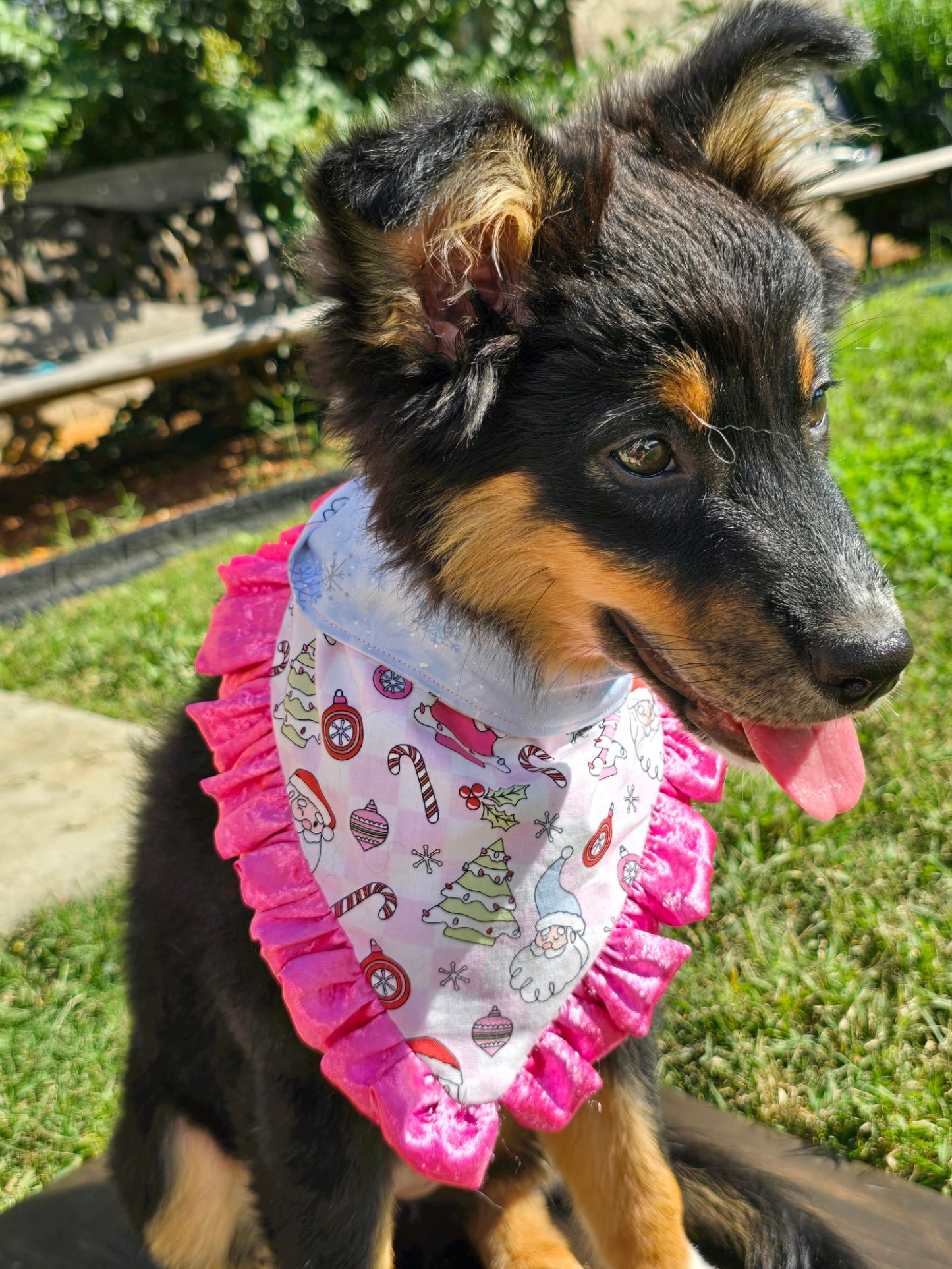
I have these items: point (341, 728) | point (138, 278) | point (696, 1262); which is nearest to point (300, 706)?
point (341, 728)

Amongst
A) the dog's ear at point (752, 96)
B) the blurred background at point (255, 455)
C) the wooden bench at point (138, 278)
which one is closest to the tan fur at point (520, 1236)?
the blurred background at point (255, 455)

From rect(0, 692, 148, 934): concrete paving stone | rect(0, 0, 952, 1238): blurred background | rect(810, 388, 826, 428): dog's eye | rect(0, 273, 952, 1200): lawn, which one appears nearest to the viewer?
rect(810, 388, 826, 428): dog's eye

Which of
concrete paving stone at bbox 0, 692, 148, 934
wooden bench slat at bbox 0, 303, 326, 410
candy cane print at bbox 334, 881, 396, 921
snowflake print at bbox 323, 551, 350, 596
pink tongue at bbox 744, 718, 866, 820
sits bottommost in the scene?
concrete paving stone at bbox 0, 692, 148, 934

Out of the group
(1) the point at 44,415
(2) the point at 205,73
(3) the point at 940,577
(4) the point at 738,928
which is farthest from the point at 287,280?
(4) the point at 738,928

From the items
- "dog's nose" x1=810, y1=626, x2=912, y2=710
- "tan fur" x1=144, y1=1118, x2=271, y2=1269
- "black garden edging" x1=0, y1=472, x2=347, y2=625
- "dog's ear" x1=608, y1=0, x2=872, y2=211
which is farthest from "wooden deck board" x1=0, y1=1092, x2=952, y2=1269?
"black garden edging" x1=0, y1=472, x2=347, y2=625

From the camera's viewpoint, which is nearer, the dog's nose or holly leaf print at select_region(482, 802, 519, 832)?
the dog's nose

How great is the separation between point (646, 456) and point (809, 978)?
5.49 ft

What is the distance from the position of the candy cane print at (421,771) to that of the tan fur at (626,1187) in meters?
0.72

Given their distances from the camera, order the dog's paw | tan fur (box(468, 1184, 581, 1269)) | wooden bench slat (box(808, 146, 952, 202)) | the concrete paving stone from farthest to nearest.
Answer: wooden bench slat (box(808, 146, 952, 202)), the concrete paving stone, tan fur (box(468, 1184, 581, 1269)), the dog's paw

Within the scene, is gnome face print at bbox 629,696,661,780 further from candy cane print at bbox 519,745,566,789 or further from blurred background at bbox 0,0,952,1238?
blurred background at bbox 0,0,952,1238

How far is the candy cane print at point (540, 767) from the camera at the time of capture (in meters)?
2.03

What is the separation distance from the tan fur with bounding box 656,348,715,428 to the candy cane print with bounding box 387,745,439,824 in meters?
0.74

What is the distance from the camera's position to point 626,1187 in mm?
2186

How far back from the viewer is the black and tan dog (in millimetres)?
1756
